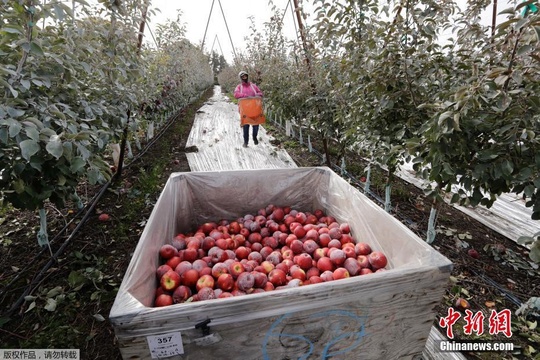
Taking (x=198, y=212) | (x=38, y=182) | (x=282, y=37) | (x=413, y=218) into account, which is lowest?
(x=413, y=218)

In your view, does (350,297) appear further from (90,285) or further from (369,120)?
(90,285)

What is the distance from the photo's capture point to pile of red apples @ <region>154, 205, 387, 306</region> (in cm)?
154

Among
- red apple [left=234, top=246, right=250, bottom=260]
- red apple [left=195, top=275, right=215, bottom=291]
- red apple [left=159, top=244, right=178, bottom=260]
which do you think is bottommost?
red apple [left=234, top=246, right=250, bottom=260]

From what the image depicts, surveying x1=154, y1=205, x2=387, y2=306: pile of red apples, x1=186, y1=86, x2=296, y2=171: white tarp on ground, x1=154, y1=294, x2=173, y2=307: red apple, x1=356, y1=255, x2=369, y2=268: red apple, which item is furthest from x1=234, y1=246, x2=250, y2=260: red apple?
x1=186, y1=86, x2=296, y2=171: white tarp on ground

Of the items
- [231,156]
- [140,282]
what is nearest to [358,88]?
[140,282]

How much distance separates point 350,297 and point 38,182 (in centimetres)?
189

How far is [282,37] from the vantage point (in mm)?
7297

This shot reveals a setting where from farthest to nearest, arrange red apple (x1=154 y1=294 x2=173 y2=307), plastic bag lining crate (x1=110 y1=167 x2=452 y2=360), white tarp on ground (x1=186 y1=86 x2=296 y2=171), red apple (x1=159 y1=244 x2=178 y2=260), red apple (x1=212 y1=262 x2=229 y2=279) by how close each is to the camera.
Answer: white tarp on ground (x1=186 y1=86 x2=296 y2=171), red apple (x1=159 y1=244 x2=178 y2=260), red apple (x1=212 y1=262 x2=229 y2=279), red apple (x1=154 y1=294 x2=173 y2=307), plastic bag lining crate (x1=110 y1=167 x2=452 y2=360)

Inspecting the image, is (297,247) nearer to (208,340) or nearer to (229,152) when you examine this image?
(208,340)

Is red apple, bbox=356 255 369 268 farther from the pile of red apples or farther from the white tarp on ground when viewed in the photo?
the white tarp on ground

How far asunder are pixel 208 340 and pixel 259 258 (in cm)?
87

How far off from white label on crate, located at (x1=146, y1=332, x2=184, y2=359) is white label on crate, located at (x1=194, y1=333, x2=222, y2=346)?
62 millimetres

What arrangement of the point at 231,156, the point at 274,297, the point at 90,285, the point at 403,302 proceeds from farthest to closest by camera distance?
1. the point at 231,156
2. the point at 90,285
3. the point at 403,302
4. the point at 274,297

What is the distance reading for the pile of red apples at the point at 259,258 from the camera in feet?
5.06
